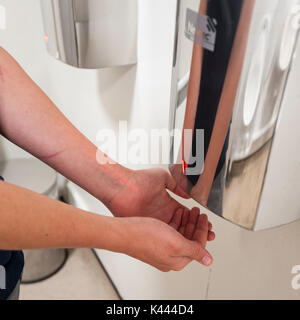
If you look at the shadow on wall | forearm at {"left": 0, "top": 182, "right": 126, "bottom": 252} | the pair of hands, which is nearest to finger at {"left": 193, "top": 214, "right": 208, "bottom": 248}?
the pair of hands

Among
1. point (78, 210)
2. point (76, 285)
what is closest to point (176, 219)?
point (78, 210)

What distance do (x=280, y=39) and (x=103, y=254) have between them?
1.09 m

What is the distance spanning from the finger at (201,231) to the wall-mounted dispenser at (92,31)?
1.17 ft

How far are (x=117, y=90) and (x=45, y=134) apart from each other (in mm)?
298

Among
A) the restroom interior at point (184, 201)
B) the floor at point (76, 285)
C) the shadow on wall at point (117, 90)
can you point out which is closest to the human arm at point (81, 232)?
the restroom interior at point (184, 201)

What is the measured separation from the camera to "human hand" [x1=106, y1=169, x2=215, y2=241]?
71 cm

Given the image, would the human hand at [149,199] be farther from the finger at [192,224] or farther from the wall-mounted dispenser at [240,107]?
the wall-mounted dispenser at [240,107]

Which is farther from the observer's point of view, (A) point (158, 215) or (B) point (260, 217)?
(A) point (158, 215)

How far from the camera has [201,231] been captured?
648 mm

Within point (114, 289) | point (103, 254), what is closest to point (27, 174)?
point (103, 254)

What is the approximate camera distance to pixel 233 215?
0.46 metres

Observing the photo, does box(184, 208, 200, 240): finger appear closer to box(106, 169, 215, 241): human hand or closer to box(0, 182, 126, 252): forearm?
box(106, 169, 215, 241): human hand

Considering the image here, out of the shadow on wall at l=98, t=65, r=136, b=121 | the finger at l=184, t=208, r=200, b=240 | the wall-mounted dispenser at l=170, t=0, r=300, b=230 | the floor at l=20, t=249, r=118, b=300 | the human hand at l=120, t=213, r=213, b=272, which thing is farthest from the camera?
the floor at l=20, t=249, r=118, b=300
